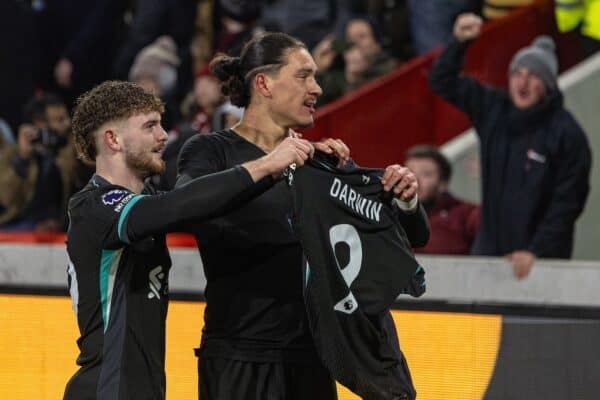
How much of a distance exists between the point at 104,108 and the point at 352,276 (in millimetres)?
943

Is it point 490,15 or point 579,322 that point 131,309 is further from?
point 490,15

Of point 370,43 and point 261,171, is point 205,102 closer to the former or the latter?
point 370,43

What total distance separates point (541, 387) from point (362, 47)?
15.3 feet

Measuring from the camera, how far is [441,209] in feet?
26.8

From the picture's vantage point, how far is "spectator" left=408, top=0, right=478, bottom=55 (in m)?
9.38

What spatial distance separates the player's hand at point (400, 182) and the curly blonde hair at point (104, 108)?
30.4 inches

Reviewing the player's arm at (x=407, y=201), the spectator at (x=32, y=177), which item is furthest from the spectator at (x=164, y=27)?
the player's arm at (x=407, y=201)

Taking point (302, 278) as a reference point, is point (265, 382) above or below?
below

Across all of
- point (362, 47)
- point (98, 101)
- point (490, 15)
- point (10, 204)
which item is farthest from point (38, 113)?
point (98, 101)

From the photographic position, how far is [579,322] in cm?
512

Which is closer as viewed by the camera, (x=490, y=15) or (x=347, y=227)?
(x=347, y=227)

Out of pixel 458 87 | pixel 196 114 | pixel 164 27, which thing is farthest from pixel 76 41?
pixel 458 87

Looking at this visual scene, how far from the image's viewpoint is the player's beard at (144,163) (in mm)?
4445

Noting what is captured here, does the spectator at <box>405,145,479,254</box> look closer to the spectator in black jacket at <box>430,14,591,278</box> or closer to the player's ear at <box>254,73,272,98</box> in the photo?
the spectator in black jacket at <box>430,14,591,278</box>
